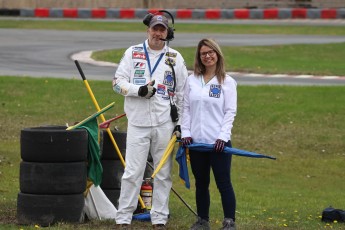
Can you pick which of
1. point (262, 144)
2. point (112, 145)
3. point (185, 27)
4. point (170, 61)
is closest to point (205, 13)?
point (185, 27)

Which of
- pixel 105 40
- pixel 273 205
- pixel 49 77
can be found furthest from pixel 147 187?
pixel 105 40

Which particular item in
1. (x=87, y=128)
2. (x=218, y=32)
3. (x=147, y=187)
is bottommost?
(x=218, y=32)

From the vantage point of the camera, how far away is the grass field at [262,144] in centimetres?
1007

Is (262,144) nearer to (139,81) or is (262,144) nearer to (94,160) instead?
(94,160)

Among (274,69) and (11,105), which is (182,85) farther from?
(274,69)

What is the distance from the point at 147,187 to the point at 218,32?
2328 cm

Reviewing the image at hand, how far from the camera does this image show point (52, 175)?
27.9ft

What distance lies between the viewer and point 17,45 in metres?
26.5

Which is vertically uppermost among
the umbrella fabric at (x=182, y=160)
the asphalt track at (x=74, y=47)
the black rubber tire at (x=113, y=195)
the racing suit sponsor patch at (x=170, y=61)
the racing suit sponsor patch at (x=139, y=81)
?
the racing suit sponsor patch at (x=170, y=61)

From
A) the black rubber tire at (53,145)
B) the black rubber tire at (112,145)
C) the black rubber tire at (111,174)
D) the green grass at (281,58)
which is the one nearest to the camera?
the black rubber tire at (53,145)

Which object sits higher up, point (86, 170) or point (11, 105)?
point (86, 170)

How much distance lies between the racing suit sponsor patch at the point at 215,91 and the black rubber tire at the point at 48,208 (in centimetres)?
147

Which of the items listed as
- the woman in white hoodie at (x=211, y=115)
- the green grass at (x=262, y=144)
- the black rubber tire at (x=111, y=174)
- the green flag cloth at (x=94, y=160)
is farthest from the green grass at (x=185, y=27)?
the woman in white hoodie at (x=211, y=115)

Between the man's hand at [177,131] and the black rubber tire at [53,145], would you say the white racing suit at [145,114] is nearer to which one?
the man's hand at [177,131]
